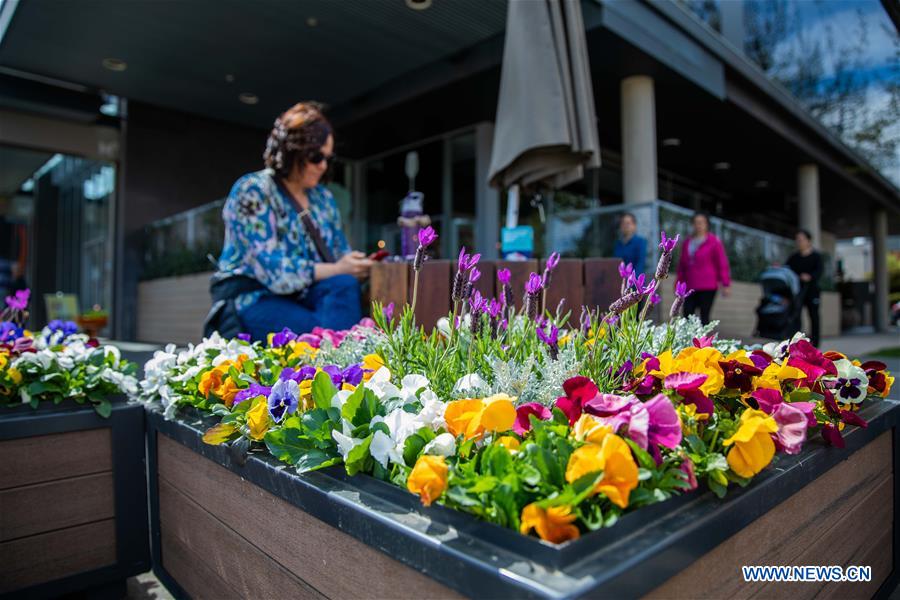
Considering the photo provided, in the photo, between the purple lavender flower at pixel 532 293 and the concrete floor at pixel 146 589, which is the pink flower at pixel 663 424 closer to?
the purple lavender flower at pixel 532 293

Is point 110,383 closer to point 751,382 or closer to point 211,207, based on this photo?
point 751,382

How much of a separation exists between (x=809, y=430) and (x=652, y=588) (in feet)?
2.20

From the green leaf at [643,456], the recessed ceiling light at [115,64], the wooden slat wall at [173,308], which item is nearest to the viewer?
the green leaf at [643,456]

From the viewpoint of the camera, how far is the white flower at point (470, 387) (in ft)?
3.74

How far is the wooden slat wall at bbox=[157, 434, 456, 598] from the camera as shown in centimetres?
83

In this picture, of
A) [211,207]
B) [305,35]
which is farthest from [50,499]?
[211,207]

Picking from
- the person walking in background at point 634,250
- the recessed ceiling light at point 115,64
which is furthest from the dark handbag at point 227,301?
the recessed ceiling light at point 115,64

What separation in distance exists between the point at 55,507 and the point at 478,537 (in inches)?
52.4

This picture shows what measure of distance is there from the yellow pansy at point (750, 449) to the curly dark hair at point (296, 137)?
231 centimetres

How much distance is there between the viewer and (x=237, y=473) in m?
1.14

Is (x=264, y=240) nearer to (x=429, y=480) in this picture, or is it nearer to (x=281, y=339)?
(x=281, y=339)

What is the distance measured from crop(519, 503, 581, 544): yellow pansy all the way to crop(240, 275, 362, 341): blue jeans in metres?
1.99

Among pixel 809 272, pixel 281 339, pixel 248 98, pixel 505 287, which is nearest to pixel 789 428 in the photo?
pixel 505 287

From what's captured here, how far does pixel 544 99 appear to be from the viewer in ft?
→ 11.0
